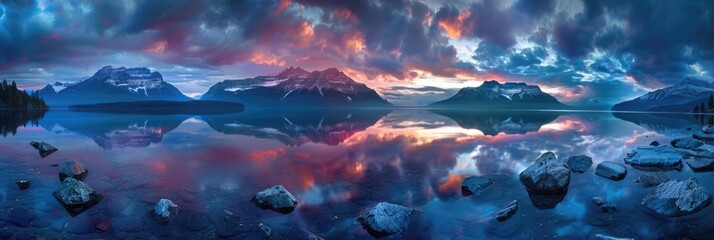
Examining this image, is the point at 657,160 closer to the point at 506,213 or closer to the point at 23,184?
the point at 506,213

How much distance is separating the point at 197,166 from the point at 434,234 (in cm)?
1932

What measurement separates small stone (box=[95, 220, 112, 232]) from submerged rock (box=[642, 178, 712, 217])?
22.9 metres

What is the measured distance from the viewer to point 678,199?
613 inches

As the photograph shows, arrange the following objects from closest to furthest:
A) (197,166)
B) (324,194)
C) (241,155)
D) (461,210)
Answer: (461,210) → (324,194) → (197,166) → (241,155)

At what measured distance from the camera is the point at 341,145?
39250mm

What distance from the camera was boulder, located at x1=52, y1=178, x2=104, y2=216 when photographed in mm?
15942

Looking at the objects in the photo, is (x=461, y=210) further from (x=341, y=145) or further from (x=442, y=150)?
(x=341, y=145)

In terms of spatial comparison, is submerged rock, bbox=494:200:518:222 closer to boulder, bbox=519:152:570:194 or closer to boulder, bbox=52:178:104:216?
boulder, bbox=519:152:570:194

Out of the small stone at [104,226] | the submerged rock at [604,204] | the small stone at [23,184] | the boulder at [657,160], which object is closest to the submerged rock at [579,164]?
the boulder at [657,160]

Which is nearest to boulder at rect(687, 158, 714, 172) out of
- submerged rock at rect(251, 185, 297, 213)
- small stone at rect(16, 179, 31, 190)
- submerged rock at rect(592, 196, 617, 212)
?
submerged rock at rect(592, 196, 617, 212)

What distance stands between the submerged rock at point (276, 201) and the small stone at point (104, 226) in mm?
5721

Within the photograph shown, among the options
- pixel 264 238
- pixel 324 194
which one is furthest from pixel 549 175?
pixel 264 238

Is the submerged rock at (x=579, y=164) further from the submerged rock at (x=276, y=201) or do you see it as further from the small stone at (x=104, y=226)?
the small stone at (x=104, y=226)

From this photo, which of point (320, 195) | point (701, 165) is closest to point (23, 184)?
point (320, 195)
